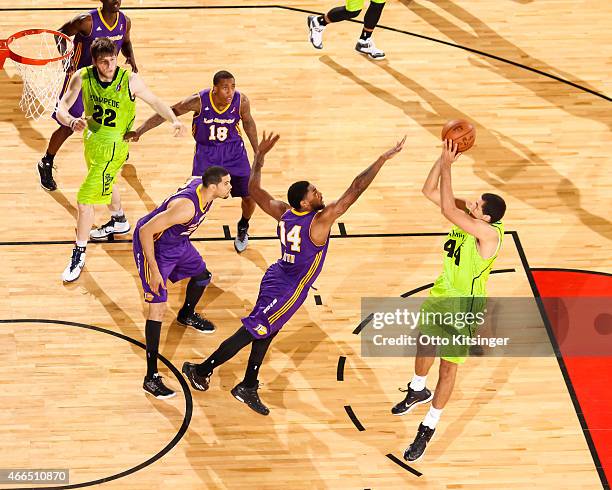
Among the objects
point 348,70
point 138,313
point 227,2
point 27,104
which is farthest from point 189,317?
point 227,2

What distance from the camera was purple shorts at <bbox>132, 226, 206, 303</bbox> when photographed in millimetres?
8406

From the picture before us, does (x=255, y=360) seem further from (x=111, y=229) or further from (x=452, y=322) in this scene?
(x=111, y=229)

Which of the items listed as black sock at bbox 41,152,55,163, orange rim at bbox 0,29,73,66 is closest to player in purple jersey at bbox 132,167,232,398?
black sock at bbox 41,152,55,163

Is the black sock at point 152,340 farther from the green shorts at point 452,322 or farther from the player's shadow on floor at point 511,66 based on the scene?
the player's shadow on floor at point 511,66

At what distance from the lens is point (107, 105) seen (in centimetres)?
945

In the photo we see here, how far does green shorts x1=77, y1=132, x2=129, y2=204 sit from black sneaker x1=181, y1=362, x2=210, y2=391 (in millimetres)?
1785

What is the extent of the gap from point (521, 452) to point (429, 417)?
2.46 ft

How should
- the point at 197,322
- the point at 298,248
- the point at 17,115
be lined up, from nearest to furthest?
the point at 298,248 → the point at 197,322 → the point at 17,115

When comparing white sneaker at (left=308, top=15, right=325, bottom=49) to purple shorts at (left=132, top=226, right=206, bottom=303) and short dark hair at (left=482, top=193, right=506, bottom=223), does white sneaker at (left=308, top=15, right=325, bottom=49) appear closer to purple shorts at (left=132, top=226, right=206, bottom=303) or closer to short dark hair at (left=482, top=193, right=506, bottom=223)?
purple shorts at (left=132, top=226, right=206, bottom=303)

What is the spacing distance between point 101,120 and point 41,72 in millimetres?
1921

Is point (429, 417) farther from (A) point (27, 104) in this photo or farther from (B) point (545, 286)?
(A) point (27, 104)

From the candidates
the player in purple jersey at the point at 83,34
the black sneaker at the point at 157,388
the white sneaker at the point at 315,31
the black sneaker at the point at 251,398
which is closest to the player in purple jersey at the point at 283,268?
the black sneaker at the point at 251,398

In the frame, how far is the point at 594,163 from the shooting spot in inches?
449

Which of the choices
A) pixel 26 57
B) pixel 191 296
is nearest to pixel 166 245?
pixel 191 296
